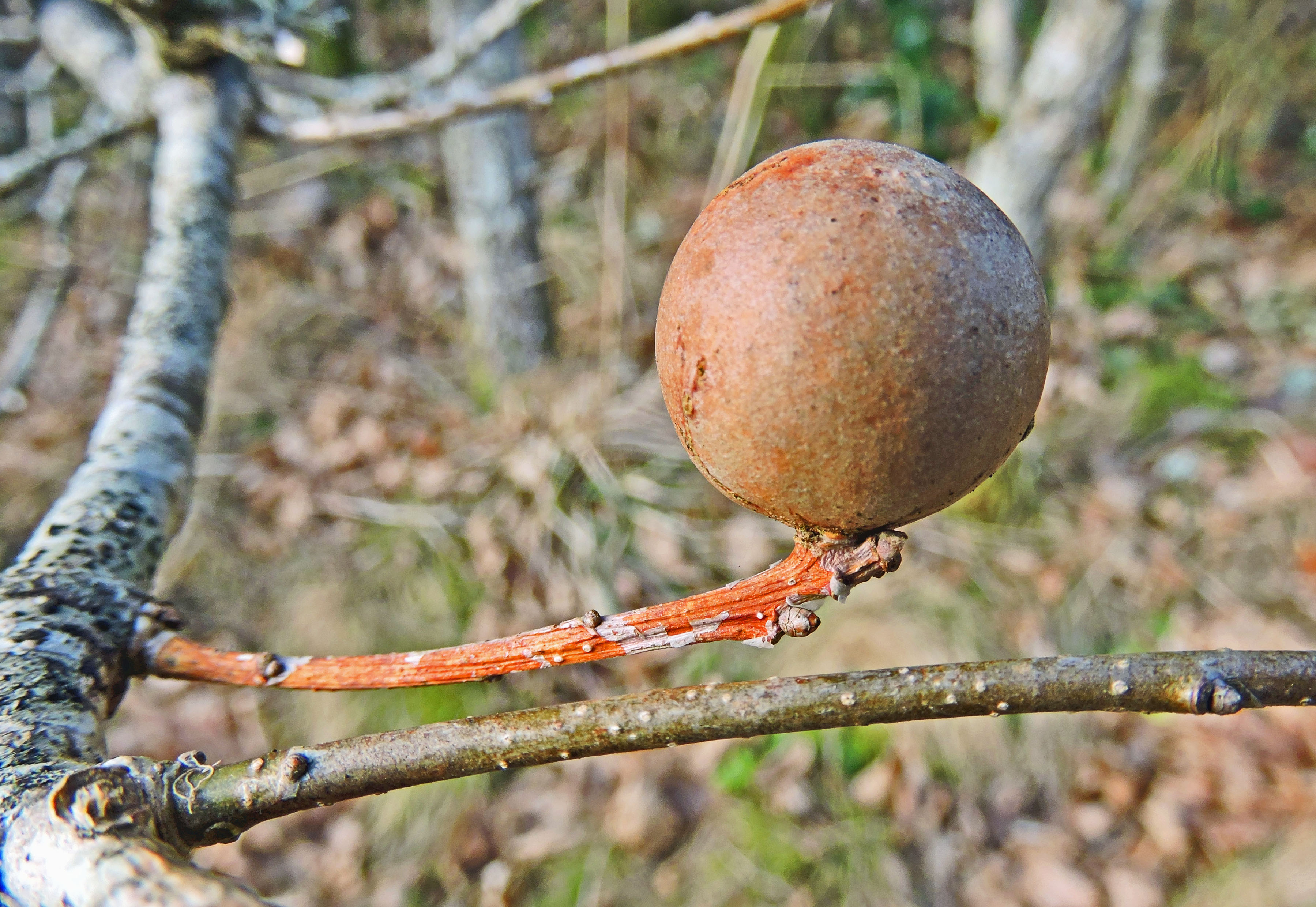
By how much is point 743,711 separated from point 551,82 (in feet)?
4.82

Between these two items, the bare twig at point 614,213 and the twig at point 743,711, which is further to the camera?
the bare twig at point 614,213

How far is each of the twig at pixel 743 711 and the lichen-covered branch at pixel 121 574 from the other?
100 mm

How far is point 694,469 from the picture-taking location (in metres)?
4.23

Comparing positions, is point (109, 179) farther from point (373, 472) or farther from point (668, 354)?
Answer: point (668, 354)

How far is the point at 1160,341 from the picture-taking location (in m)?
4.61

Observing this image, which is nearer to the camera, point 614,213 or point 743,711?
point 743,711

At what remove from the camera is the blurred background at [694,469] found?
3.30 m

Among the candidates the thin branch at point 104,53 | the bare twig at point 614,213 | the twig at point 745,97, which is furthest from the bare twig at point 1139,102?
the thin branch at point 104,53

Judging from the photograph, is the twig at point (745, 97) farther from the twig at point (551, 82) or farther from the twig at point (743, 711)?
the twig at point (743, 711)

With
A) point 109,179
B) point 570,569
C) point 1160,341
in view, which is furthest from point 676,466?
point 109,179

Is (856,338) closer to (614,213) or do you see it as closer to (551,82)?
(551,82)

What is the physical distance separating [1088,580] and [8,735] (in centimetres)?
381

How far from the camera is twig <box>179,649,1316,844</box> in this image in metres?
0.83

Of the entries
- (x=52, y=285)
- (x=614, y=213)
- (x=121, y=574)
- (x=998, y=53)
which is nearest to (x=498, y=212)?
(x=614, y=213)
